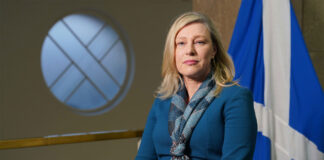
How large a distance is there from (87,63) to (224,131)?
5.96m

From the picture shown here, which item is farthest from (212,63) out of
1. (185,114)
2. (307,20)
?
(307,20)

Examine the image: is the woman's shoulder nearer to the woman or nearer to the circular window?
the woman

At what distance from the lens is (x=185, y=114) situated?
145 cm

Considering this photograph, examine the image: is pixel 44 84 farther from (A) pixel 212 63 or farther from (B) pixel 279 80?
(A) pixel 212 63

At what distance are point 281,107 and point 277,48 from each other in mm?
319

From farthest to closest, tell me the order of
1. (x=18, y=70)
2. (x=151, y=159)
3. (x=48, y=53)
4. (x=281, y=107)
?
(x=48, y=53), (x=18, y=70), (x=281, y=107), (x=151, y=159)

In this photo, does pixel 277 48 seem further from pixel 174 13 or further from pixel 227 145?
pixel 174 13

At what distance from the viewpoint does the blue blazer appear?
52.3 inches

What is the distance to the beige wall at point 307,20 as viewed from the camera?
91.8 inches

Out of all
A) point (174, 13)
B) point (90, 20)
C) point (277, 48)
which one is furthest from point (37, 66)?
point (277, 48)

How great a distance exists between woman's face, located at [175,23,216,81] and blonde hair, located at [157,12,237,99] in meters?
0.02

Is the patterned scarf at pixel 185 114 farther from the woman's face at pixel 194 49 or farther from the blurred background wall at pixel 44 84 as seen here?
the blurred background wall at pixel 44 84

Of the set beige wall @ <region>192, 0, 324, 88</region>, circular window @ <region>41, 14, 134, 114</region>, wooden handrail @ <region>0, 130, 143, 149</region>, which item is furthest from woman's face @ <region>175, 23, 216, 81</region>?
circular window @ <region>41, 14, 134, 114</region>

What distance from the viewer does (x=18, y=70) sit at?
633cm
